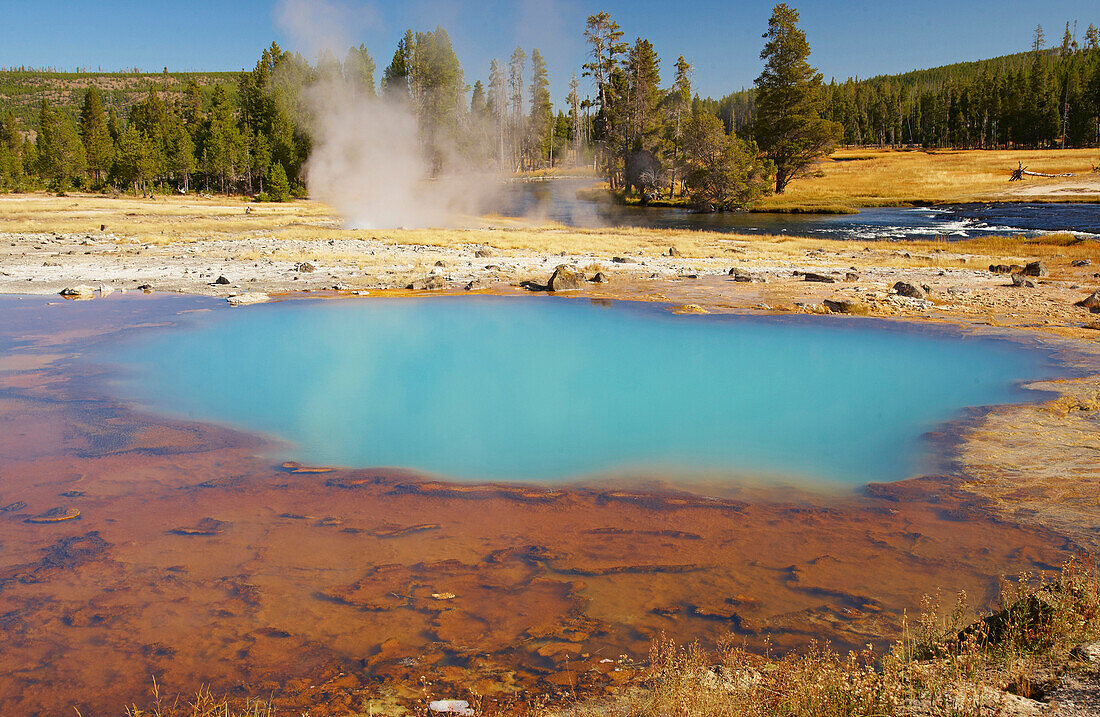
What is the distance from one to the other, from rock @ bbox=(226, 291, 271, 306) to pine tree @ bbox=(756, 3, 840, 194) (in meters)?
44.7

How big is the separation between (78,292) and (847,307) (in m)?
16.3

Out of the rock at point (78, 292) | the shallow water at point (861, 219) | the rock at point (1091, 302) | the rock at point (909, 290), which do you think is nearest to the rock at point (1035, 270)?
the rock at point (1091, 302)

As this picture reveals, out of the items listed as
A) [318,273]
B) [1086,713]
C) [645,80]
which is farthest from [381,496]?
[645,80]

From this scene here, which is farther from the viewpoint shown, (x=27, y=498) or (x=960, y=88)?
(x=960, y=88)

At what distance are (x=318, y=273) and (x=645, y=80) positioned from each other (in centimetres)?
3756

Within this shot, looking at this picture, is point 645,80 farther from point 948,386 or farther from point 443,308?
point 948,386

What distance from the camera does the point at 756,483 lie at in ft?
21.4

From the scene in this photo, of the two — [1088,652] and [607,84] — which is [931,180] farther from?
[1088,652]

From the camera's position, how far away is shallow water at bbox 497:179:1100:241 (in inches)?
1269

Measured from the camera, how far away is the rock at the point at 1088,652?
9.45ft

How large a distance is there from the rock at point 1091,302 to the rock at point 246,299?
16.6 metres

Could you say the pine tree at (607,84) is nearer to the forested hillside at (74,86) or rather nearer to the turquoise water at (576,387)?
the turquoise water at (576,387)

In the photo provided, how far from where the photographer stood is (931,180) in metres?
57.2

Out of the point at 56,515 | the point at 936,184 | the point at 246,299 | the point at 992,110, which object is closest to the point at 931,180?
the point at 936,184
